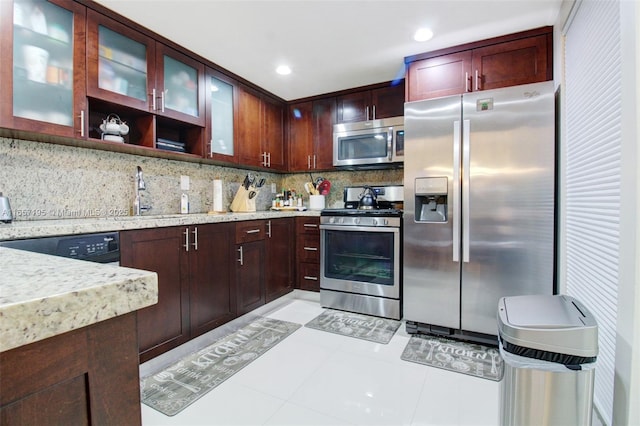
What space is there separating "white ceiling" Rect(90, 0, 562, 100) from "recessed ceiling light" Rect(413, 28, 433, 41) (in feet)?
0.15

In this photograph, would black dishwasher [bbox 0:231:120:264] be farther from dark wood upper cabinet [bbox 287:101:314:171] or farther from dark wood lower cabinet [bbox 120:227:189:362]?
dark wood upper cabinet [bbox 287:101:314:171]

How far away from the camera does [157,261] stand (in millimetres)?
1969

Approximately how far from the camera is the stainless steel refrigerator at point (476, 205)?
7.01 ft

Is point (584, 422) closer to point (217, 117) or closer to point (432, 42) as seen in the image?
point (432, 42)

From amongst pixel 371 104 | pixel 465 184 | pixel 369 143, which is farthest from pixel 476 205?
pixel 371 104

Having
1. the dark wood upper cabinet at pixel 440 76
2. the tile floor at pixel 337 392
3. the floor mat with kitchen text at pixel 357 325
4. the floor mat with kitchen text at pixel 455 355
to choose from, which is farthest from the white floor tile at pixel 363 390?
the dark wood upper cabinet at pixel 440 76

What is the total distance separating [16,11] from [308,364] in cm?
257

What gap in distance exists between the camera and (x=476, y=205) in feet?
7.54

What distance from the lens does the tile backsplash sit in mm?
1853

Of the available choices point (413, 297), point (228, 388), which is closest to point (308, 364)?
point (228, 388)

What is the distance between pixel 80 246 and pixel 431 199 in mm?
2327

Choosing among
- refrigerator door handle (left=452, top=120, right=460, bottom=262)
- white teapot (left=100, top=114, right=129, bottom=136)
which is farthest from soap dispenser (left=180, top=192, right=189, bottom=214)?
refrigerator door handle (left=452, top=120, right=460, bottom=262)

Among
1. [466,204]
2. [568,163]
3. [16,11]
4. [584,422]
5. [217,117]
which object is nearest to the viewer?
[584,422]

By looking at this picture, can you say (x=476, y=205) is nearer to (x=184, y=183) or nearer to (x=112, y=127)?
(x=184, y=183)
